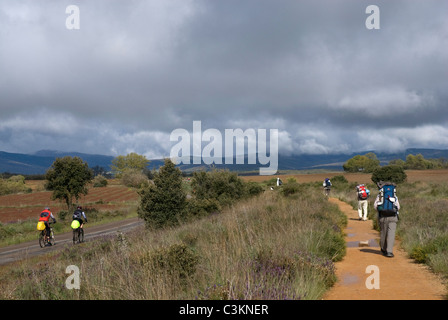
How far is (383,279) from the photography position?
6.54 metres

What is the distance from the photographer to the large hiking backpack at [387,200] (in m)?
8.91

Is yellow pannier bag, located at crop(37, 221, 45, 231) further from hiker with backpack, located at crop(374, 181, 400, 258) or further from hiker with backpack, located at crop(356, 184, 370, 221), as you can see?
hiker with backpack, located at crop(374, 181, 400, 258)

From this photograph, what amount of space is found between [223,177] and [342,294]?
69.2 feet

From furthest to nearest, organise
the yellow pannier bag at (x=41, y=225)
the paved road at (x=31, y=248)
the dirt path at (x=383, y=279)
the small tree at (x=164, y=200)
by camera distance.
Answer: the yellow pannier bag at (x=41, y=225) < the small tree at (x=164, y=200) < the paved road at (x=31, y=248) < the dirt path at (x=383, y=279)

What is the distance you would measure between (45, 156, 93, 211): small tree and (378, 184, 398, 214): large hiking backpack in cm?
3644

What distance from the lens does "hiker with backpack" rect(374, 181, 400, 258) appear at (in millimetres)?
8719

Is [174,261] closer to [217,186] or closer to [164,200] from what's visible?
[164,200]

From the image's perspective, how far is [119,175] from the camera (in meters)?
145

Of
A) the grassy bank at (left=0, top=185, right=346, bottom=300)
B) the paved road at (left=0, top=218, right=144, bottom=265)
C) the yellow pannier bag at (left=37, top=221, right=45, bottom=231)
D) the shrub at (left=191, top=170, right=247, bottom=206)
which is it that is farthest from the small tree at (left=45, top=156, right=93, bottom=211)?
the grassy bank at (left=0, top=185, right=346, bottom=300)

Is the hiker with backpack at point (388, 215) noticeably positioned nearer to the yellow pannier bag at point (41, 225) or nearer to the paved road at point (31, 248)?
the paved road at point (31, 248)

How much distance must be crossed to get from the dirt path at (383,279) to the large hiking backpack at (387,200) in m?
1.21

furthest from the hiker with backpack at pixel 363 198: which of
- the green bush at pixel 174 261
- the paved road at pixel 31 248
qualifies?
the paved road at pixel 31 248
